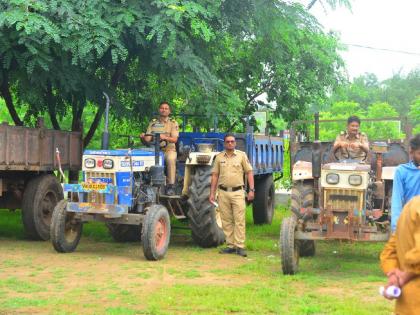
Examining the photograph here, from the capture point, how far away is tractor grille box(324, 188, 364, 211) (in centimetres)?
885

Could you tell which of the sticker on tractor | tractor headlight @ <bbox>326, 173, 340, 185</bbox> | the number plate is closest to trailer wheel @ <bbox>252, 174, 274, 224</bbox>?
the sticker on tractor

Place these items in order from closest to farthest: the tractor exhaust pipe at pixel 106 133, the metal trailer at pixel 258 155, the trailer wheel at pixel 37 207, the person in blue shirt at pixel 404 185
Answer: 1. the person in blue shirt at pixel 404 185
2. the tractor exhaust pipe at pixel 106 133
3. the trailer wheel at pixel 37 207
4. the metal trailer at pixel 258 155

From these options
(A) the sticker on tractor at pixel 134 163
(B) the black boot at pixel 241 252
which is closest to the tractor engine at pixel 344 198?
(B) the black boot at pixel 241 252

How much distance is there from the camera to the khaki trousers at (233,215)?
10711mm

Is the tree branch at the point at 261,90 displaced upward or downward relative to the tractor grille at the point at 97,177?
upward

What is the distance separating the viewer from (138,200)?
10.6m

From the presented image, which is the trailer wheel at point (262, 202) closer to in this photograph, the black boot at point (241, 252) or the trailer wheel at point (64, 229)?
the black boot at point (241, 252)

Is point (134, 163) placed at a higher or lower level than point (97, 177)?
higher

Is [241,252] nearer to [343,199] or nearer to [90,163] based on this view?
[343,199]

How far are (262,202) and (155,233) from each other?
5.32 metres

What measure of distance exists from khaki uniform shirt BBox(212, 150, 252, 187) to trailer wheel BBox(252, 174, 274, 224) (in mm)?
4156

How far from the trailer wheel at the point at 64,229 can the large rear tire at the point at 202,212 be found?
5.51ft

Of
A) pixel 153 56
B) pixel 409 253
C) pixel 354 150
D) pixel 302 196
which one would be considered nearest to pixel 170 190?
pixel 153 56

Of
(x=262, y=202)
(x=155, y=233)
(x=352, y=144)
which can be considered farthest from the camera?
(x=262, y=202)
